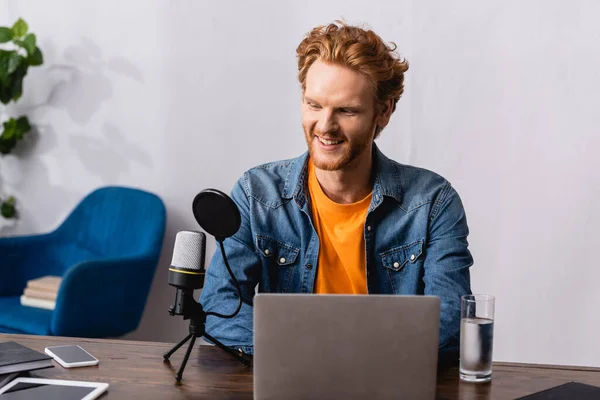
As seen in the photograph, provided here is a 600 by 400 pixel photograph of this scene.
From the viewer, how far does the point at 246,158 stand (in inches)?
137

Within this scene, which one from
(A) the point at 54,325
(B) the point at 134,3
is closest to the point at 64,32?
(B) the point at 134,3

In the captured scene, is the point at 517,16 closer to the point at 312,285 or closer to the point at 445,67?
the point at 445,67

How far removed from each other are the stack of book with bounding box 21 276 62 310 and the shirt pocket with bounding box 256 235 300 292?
1.51 meters

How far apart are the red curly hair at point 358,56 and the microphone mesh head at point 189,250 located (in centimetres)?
72

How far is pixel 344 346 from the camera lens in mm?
1249

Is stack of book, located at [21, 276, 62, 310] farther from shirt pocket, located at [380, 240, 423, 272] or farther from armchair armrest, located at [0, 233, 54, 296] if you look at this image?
shirt pocket, located at [380, 240, 423, 272]

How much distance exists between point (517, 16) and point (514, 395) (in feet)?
6.64

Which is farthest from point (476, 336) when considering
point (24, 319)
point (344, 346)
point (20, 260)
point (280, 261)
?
point (20, 260)

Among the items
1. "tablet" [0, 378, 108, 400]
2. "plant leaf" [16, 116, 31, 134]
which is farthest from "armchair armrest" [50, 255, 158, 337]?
"tablet" [0, 378, 108, 400]

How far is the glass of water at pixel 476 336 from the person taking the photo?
4.69 ft

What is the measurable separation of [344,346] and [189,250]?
15.0 inches

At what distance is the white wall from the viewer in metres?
3.06

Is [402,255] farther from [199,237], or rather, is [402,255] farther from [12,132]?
[12,132]

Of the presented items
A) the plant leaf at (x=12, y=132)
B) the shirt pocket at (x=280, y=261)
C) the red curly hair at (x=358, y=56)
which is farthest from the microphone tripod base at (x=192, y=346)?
the plant leaf at (x=12, y=132)
